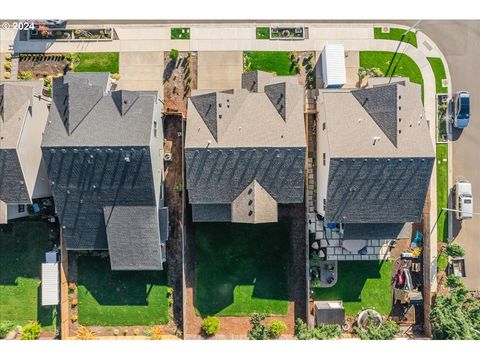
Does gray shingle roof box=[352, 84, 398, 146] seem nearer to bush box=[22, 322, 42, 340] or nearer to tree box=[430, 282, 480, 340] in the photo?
tree box=[430, 282, 480, 340]

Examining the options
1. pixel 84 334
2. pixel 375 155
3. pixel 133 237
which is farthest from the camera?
pixel 84 334

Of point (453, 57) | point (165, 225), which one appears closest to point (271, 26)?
point (453, 57)

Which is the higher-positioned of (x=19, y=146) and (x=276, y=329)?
(x=19, y=146)

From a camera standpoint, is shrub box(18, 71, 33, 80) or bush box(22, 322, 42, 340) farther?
shrub box(18, 71, 33, 80)

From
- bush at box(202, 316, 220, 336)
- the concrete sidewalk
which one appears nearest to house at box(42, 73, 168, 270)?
the concrete sidewalk

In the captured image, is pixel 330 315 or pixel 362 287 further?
pixel 362 287

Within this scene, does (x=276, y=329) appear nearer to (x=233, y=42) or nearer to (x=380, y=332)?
(x=380, y=332)

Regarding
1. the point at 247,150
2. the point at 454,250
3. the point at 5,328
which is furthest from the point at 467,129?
the point at 5,328
